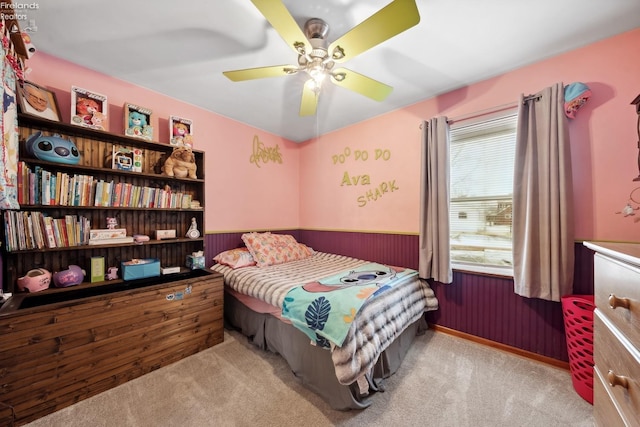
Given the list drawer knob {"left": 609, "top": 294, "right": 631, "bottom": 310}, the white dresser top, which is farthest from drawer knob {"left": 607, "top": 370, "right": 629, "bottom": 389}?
the white dresser top

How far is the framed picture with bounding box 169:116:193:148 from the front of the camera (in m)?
2.28

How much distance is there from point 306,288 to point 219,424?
92 cm

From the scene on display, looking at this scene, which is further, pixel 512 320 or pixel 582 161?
pixel 512 320

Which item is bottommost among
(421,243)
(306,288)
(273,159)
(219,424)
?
(219,424)

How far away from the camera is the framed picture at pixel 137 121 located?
78.6 inches

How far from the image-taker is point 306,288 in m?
1.79

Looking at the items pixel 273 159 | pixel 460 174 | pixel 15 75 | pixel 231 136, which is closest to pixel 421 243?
pixel 460 174

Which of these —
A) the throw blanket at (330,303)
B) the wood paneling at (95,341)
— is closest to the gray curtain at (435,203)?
the throw blanket at (330,303)

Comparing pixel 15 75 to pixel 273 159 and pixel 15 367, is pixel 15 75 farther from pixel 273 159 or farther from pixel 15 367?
pixel 273 159

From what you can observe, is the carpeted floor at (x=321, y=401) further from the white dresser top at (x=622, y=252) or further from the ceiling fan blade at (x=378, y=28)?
the ceiling fan blade at (x=378, y=28)

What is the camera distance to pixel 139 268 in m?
1.98

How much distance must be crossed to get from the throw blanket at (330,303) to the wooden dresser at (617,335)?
1007 mm

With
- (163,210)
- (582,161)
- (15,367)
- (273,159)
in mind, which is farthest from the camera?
(273,159)

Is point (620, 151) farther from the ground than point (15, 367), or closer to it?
farther from the ground
